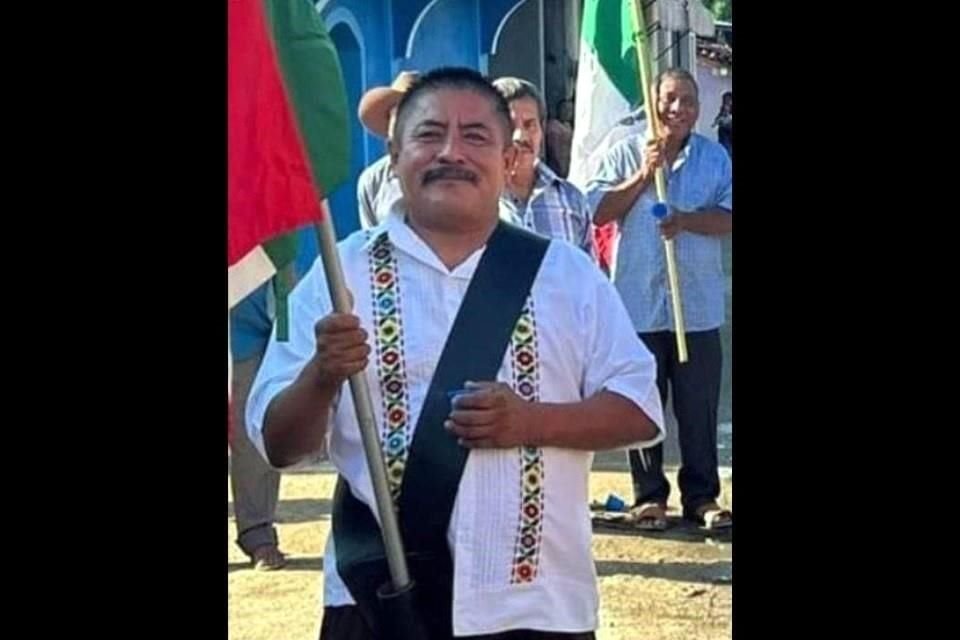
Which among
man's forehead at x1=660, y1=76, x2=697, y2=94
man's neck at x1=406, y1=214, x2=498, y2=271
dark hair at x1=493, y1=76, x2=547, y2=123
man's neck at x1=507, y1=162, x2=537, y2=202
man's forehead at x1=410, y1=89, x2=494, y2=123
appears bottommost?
man's neck at x1=406, y1=214, x2=498, y2=271

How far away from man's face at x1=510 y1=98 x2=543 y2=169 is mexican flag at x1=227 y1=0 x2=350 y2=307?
0.81ft

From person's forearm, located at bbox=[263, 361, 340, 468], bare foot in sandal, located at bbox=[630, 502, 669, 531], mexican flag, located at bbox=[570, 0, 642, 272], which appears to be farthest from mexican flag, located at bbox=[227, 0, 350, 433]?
bare foot in sandal, located at bbox=[630, 502, 669, 531]

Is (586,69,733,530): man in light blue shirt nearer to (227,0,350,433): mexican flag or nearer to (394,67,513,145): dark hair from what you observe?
(394,67,513,145): dark hair

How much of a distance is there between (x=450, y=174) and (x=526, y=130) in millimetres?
175

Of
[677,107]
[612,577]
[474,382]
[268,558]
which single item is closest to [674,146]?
[677,107]

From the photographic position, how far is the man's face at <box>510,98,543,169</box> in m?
2.39

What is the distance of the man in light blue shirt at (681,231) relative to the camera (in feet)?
8.27

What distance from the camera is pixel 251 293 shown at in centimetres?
240

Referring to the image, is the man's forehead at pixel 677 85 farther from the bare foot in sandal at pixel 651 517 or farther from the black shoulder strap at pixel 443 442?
the bare foot in sandal at pixel 651 517

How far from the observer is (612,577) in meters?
2.49

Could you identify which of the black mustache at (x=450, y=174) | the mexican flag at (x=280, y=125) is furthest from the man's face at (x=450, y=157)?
the mexican flag at (x=280, y=125)

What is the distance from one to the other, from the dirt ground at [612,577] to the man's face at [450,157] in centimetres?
41
